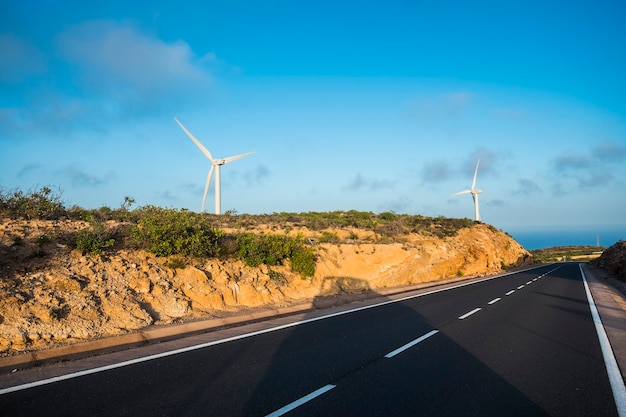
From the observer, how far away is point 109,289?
10.1 meters

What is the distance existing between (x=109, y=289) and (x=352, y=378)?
660 centimetres

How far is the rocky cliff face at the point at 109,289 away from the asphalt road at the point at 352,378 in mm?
2086

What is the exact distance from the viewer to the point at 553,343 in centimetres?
912

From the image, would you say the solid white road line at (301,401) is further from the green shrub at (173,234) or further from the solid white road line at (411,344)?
the green shrub at (173,234)

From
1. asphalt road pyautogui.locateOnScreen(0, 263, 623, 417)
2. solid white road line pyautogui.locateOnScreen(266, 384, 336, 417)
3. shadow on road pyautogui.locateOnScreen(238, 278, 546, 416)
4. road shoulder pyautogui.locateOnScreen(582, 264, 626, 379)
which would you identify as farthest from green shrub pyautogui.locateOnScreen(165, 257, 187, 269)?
road shoulder pyautogui.locateOnScreen(582, 264, 626, 379)

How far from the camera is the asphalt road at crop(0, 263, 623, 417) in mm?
5113

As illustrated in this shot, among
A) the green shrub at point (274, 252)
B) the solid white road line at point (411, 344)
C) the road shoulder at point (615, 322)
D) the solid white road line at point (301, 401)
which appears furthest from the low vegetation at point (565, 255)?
the solid white road line at point (301, 401)

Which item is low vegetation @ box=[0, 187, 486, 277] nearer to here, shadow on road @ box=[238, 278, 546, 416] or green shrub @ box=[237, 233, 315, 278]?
green shrub @ box=[237, 233, 315, 278]

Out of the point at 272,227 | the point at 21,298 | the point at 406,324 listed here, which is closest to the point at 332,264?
the point at 406,324

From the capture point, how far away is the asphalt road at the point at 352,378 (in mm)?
5113

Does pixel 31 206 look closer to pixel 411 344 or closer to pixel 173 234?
pixel 173 234

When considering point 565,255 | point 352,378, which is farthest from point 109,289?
point 565,255

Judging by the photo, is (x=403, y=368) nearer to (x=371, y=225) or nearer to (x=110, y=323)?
(x=110, y=323)

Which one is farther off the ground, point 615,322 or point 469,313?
point 469,313
